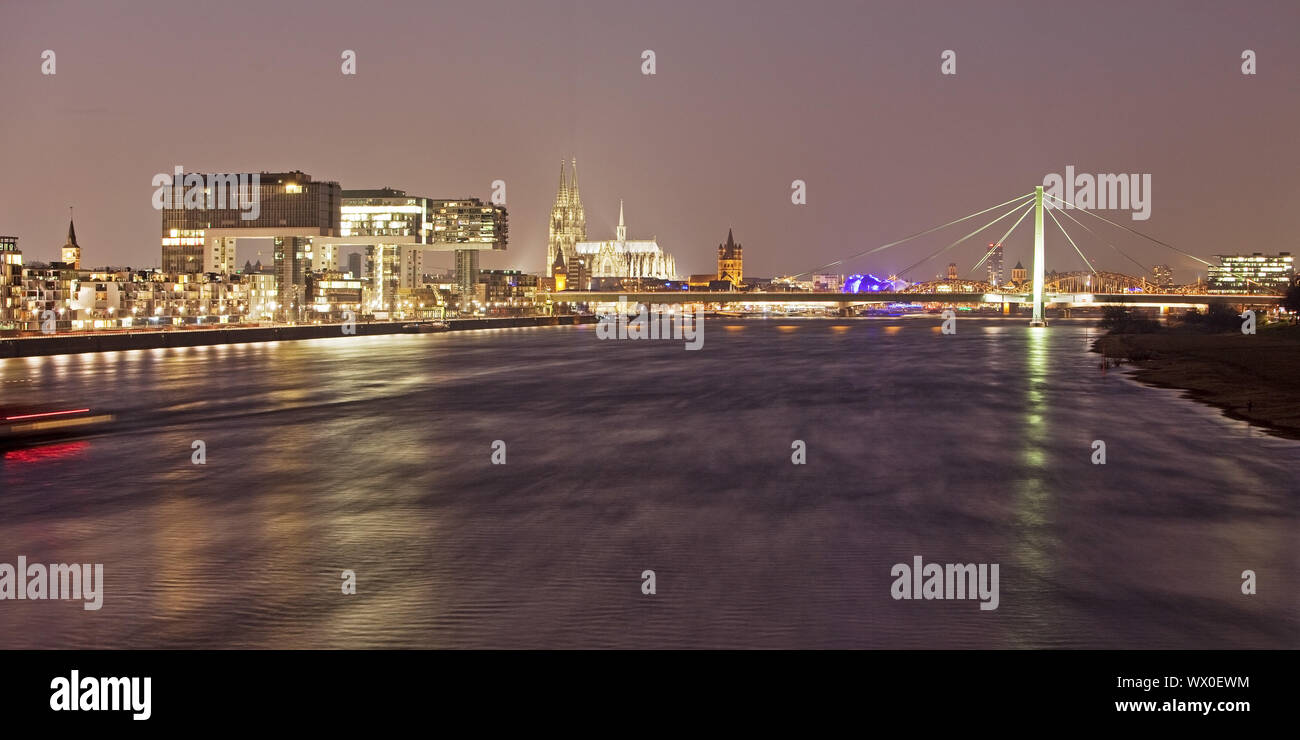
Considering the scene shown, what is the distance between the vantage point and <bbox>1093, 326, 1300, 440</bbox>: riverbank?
118 feet

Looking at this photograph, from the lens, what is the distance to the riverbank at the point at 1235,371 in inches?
1417

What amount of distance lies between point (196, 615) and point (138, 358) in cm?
7887

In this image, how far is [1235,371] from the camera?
5297 cm

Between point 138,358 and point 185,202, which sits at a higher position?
point 185,202

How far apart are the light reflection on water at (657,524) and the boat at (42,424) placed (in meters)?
1.28

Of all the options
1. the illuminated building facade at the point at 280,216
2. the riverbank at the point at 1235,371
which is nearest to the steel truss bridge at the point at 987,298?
the riverbank at the point at 1235,371

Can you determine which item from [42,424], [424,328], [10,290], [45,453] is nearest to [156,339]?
[424,328]

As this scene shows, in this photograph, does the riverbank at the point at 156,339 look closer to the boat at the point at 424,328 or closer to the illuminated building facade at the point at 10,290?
the boat at the point at 424,328

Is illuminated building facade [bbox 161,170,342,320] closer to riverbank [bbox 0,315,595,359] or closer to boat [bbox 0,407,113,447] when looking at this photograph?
riverbank [bbox 0,315,595,359]

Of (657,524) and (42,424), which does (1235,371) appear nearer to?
(657,524)

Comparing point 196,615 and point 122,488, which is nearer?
point 196,615

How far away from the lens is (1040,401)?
144 feet
